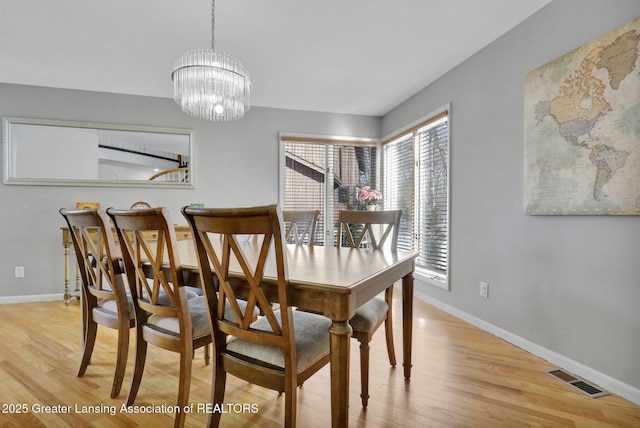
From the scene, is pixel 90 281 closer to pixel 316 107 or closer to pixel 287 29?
pixel 287 29

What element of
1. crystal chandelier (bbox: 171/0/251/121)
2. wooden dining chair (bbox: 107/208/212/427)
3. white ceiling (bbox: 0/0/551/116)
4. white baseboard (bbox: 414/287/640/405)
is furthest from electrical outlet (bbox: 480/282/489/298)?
crystal chandelier (bbox: 171/0/251/121)

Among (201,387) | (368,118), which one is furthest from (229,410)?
(368,118)

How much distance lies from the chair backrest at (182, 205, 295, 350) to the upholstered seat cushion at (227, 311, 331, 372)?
0.06 m

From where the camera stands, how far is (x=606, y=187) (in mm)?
1723

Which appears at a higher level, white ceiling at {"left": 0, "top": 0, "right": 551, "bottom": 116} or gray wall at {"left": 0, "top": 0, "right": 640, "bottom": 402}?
white ceiling at {"left": 0, "top": 0, "right": 551, "bottom": 116}

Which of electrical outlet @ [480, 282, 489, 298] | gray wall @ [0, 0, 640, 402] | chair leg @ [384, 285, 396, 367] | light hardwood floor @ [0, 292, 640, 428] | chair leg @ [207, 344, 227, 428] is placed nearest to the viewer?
chair leg @ [207, 344, 227, 428]

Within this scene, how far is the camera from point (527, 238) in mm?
2238

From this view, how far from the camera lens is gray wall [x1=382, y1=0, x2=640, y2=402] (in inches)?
67.5

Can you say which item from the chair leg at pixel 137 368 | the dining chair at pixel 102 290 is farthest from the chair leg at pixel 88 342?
the chair leg at pixel 137 368

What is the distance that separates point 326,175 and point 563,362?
10.4ft

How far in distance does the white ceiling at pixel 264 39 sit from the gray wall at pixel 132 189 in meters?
0.23

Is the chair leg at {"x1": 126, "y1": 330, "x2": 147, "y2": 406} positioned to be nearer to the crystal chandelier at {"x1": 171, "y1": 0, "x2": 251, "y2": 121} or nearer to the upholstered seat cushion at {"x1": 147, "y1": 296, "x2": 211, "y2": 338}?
the upholstered seat cushion at {"x1": 147, "y1": 296, "x2": 211, "y2": 338}

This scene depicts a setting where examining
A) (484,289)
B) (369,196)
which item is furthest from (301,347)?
(369,196)

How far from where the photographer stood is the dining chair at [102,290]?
1.59 metres
